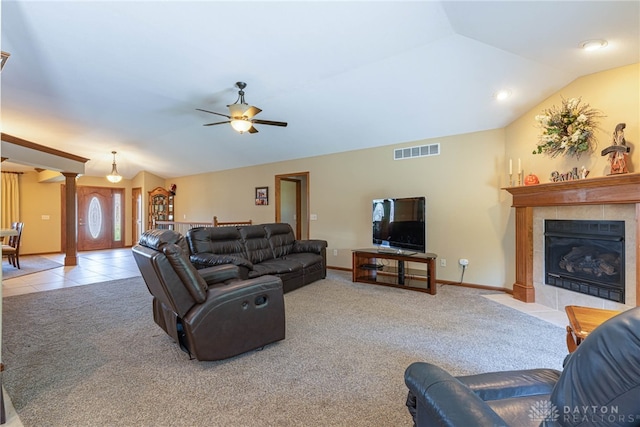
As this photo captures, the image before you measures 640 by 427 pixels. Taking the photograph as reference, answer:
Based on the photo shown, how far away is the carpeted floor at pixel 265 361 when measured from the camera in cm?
178

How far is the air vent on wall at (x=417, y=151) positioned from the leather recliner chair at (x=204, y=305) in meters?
3.58

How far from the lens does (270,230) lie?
A: 5.12m

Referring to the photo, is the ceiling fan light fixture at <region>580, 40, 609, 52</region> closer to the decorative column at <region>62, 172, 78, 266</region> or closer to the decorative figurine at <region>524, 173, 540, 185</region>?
the decorative figurine at <region>524, 173, 540, 185</region>

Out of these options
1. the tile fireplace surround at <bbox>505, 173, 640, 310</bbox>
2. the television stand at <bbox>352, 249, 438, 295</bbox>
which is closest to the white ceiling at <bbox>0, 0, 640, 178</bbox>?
the tile fireplace surround at <bbox>505, 173, 640, 310</bbox>

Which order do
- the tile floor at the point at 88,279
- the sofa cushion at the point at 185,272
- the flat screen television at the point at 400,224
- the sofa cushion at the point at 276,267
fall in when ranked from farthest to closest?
the flat screen television at the point at 400,224 < the sofa cushion at the point at 276,267 < the tile floor at the point at 88,279 < the sofa cushion at the point at 185,272

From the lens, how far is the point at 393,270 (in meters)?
5.23

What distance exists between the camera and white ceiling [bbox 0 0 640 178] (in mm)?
2553

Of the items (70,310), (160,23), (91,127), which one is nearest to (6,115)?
(91,127)

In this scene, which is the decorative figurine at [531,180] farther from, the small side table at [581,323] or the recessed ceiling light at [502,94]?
the small side table at [581,323]

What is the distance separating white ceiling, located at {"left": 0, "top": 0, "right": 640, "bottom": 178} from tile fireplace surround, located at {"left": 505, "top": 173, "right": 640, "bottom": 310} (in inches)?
48.7

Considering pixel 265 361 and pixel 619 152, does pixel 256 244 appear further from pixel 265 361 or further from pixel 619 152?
pixel 619 152

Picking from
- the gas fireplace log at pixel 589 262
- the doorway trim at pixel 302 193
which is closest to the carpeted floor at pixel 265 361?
the gas fireplace log at pixel 589 262

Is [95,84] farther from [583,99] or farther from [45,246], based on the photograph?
[45,246]

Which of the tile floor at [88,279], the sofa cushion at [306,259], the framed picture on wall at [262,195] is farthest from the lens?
the framed picture on wall at [262,195]
